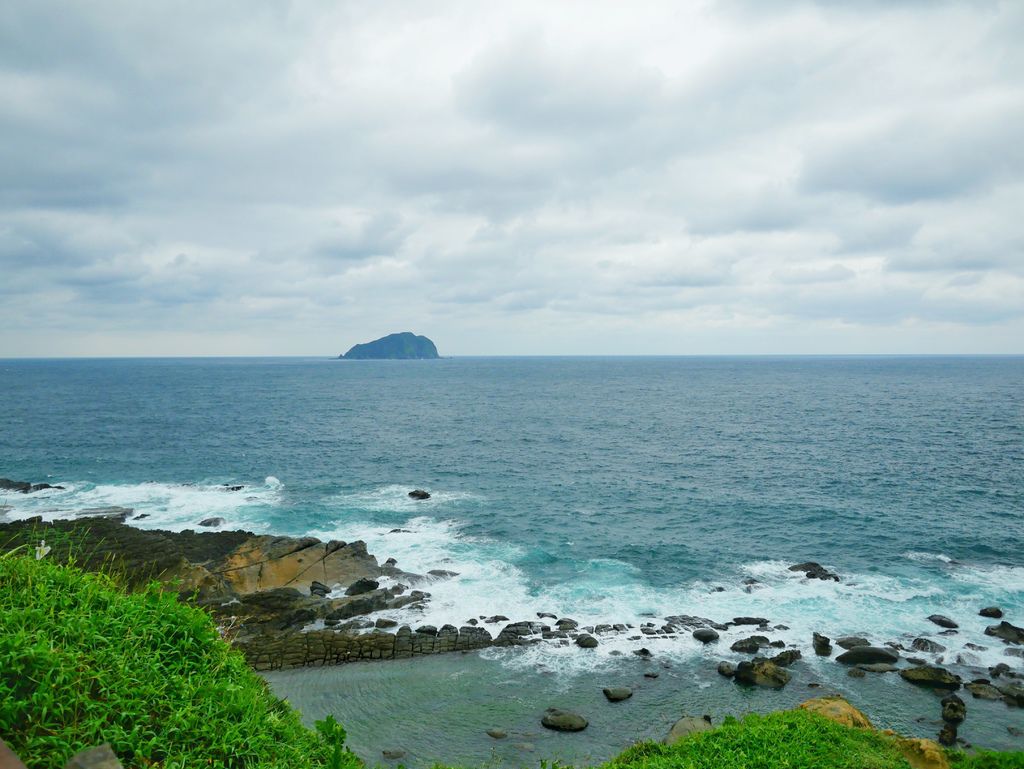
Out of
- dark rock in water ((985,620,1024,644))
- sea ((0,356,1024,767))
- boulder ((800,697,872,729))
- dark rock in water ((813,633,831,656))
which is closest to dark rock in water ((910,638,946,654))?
sea ((0,356,1024,767))

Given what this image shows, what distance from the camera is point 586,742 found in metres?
24.4

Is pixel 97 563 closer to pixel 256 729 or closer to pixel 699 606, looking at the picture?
pixel 256 729

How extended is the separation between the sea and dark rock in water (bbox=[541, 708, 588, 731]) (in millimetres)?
519

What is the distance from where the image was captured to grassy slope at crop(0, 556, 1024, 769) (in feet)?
27.8

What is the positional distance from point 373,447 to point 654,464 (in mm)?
39612

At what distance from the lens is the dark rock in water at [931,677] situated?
92.2 ft

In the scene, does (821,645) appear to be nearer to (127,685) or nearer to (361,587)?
(361,587)

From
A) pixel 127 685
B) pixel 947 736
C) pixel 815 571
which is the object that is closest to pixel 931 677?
pixel 947 736

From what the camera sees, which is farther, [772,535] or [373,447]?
[373,447]

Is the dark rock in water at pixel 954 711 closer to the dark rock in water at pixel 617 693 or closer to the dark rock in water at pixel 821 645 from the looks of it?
the dark rock in water at pixel 821 645

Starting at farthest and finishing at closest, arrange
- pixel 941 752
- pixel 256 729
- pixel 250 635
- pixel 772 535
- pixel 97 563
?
pixel 772 535, pixel 97 563, pixel 250 635, pixel 941 752, pixel 256 729

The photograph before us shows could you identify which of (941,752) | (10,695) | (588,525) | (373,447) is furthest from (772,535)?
(373,447)

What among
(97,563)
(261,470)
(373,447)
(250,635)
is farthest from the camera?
(373,447)

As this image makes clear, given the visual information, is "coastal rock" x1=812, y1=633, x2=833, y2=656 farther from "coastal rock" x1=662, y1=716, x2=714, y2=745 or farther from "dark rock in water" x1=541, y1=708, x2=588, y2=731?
"dark rock in water" x1=541, y1=708, x2=588, y2=731
